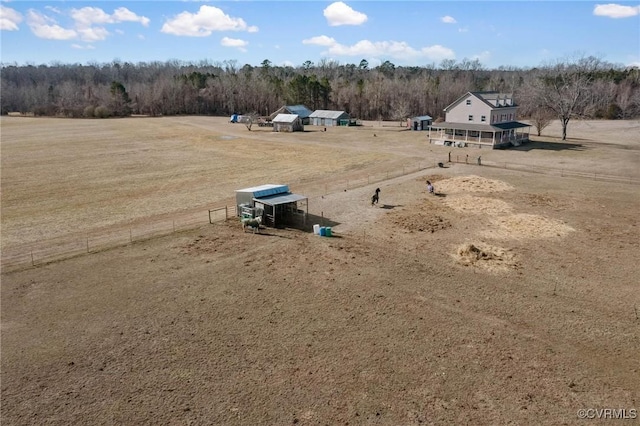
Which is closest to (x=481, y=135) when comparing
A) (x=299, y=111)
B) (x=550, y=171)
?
(x=550, y=171)

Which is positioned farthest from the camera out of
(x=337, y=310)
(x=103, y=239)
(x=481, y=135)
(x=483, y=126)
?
(x=481, y=135)

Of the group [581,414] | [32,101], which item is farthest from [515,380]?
[32,101]

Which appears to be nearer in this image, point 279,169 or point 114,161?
point 279,169

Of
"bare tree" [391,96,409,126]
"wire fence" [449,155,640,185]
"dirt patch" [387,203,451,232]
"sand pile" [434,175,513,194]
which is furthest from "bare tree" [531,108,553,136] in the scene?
"dirt patch" [387,203,451,232]

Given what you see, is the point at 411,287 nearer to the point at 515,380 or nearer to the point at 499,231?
the point at 515,380

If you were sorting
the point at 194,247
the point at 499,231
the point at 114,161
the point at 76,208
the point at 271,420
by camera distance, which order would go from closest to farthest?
the point at 271,420, the point at 194,247, the point at 499,231, the point at 76,208, the point at 114,161

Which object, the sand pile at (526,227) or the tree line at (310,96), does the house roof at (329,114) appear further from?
the sand pile at (526,227)

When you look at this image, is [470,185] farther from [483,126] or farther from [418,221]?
[483,126]

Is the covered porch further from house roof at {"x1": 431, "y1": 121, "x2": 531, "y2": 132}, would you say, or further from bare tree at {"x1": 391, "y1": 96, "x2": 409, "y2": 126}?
bare tree at {"x1": 391, "y1": 96, "x2": 409, "y2": 126}

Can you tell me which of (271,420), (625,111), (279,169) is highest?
(625,111)
